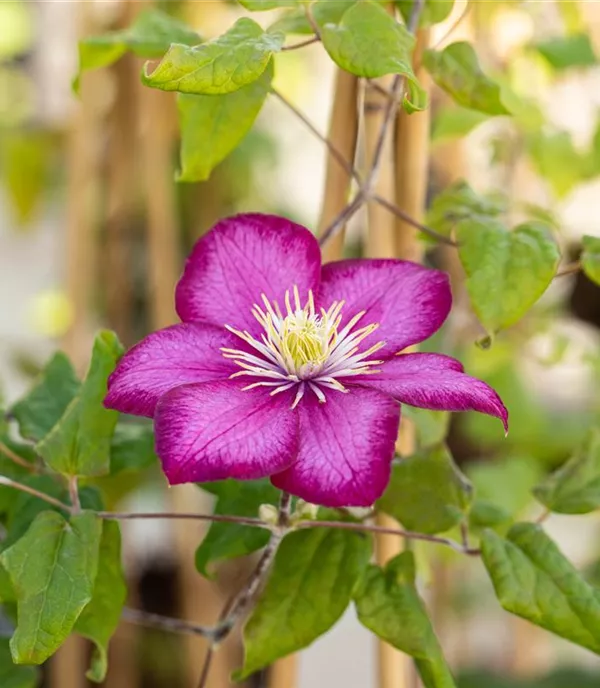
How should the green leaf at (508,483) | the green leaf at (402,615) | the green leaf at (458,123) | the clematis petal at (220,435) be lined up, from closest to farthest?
1. the clematis petal at (220,435)
2. the green leaf at (402,615)
3. the green leaf at (458,123)
4. the green leaf at (508,483)

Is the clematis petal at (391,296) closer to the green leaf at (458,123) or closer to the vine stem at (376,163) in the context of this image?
the vine stem at (376,163)

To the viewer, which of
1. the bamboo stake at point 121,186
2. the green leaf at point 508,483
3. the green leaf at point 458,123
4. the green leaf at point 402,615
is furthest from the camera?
the bamboo stake at point 121,186

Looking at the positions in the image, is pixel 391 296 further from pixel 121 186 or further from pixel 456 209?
pixel 121 186

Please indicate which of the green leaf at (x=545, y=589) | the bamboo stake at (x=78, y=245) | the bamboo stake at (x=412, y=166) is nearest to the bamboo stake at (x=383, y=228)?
the bamboo stake at (x=412, y=166)

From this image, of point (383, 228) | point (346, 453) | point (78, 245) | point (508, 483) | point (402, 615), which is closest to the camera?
point (346, 453)

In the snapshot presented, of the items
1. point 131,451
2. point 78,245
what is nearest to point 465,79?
point 131,451
